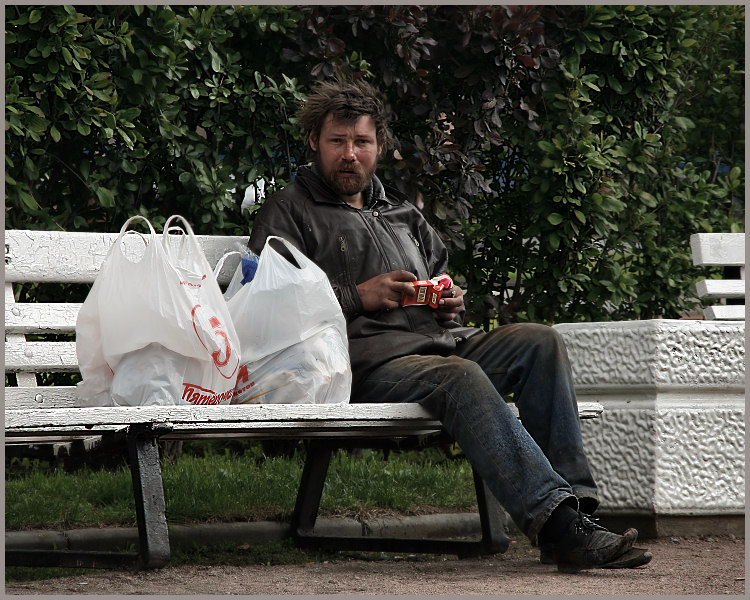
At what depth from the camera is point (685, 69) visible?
6367 mm

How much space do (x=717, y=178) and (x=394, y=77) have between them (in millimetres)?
2521

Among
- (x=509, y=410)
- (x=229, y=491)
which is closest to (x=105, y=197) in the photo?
(x=229, y=491)

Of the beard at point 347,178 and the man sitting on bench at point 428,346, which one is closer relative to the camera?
the man sitting on bench at point 428,346

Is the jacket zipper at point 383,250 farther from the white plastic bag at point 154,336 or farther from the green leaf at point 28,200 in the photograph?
the green leaf at point 28,200

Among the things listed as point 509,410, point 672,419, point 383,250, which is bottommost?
point 672,419

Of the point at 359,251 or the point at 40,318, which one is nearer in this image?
the point at 40,318

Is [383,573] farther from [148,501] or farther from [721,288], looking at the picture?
[721,288]

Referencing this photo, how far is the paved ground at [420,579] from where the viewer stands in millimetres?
3115

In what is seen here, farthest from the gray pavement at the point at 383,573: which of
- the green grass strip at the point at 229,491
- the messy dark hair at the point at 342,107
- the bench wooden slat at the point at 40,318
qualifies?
the messy dark hair at the point at 342,107

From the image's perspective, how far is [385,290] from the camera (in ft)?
12.3

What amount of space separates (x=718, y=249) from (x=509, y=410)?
7.35 feet

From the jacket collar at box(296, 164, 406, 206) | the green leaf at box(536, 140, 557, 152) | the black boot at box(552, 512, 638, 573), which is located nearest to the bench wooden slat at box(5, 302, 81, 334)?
the jacket collar at box(296, 164, 406, 206)

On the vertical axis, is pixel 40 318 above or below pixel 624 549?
above

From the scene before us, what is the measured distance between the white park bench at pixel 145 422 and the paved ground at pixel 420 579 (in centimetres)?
9
